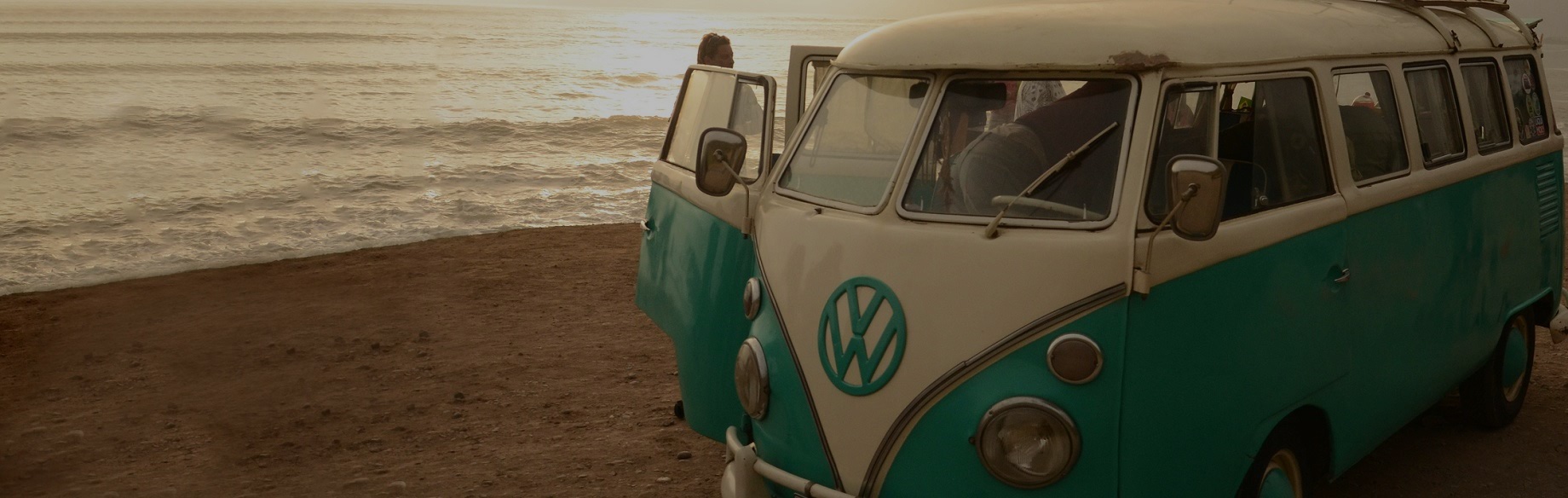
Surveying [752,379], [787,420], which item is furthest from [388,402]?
[787,420]

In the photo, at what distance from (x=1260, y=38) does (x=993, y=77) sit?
0.94 meters

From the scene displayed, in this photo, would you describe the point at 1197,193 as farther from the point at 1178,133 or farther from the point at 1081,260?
the point at 1178,133

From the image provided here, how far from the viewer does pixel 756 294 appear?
14.6ft

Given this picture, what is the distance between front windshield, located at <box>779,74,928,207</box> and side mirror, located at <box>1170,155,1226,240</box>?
94 centimetres

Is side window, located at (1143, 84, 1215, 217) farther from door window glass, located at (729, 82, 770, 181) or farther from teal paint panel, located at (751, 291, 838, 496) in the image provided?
door window glass, located at (729, 82, 770, 181)

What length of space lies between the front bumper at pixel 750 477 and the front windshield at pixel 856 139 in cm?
88

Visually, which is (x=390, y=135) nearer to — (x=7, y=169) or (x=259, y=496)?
(x=7, y=169)

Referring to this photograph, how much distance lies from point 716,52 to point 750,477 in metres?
3.79

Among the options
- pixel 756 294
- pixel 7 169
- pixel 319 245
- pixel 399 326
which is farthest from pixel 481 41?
pixel 756 294

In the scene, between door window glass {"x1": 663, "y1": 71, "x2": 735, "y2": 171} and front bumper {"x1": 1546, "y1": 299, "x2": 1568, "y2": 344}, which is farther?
front bumper {"x1": 1546, "y1": 299, "x2": 1568, "y2": 344}

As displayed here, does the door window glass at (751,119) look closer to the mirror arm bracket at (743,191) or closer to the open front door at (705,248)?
the open front door at (705,248)

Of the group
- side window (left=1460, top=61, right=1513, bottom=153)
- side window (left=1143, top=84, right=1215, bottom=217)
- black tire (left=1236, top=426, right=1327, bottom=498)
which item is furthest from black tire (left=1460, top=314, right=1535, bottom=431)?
side window (left=1143, top=84, right=1215, bottom=217)

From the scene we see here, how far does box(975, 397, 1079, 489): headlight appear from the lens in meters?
3.64

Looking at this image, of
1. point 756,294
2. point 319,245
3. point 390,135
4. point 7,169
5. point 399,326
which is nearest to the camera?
point 756,294
